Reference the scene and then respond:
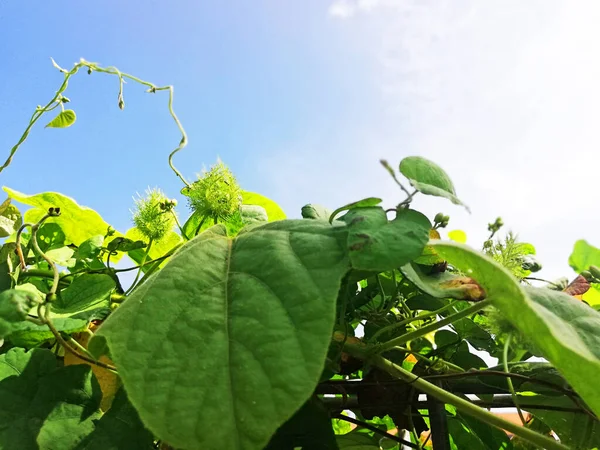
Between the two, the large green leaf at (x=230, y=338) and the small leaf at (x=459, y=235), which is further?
the small leaf at (x=459, y=235)

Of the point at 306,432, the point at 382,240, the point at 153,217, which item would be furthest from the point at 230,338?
the point at 153,217

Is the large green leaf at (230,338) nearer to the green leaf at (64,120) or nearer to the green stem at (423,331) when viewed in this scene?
the green stem at (423,331)

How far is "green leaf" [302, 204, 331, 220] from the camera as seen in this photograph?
494 mm

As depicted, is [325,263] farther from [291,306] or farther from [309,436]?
[309,436]

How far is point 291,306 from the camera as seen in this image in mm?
309

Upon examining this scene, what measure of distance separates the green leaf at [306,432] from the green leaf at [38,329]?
0.61 ft

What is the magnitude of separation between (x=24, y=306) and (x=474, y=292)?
0.33 meters

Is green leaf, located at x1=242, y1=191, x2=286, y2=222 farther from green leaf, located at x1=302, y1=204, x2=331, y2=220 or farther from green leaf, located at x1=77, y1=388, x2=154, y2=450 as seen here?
green leaf, located at x1=77, y1=388, x2=154, y2=450

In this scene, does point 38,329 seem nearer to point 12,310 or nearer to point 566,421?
point 12,310

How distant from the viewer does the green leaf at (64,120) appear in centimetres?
83

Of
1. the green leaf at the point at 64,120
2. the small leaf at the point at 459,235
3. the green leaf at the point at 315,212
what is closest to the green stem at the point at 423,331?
the green leaf at the point at 315,212

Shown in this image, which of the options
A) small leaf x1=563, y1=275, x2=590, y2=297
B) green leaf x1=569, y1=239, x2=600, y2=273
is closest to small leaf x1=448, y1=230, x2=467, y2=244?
→ green leaf x1=569, y1=239, x2=600, y2=273

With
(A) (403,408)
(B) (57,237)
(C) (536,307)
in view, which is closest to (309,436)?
(A) (403,408)

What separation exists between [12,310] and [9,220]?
0.38m
